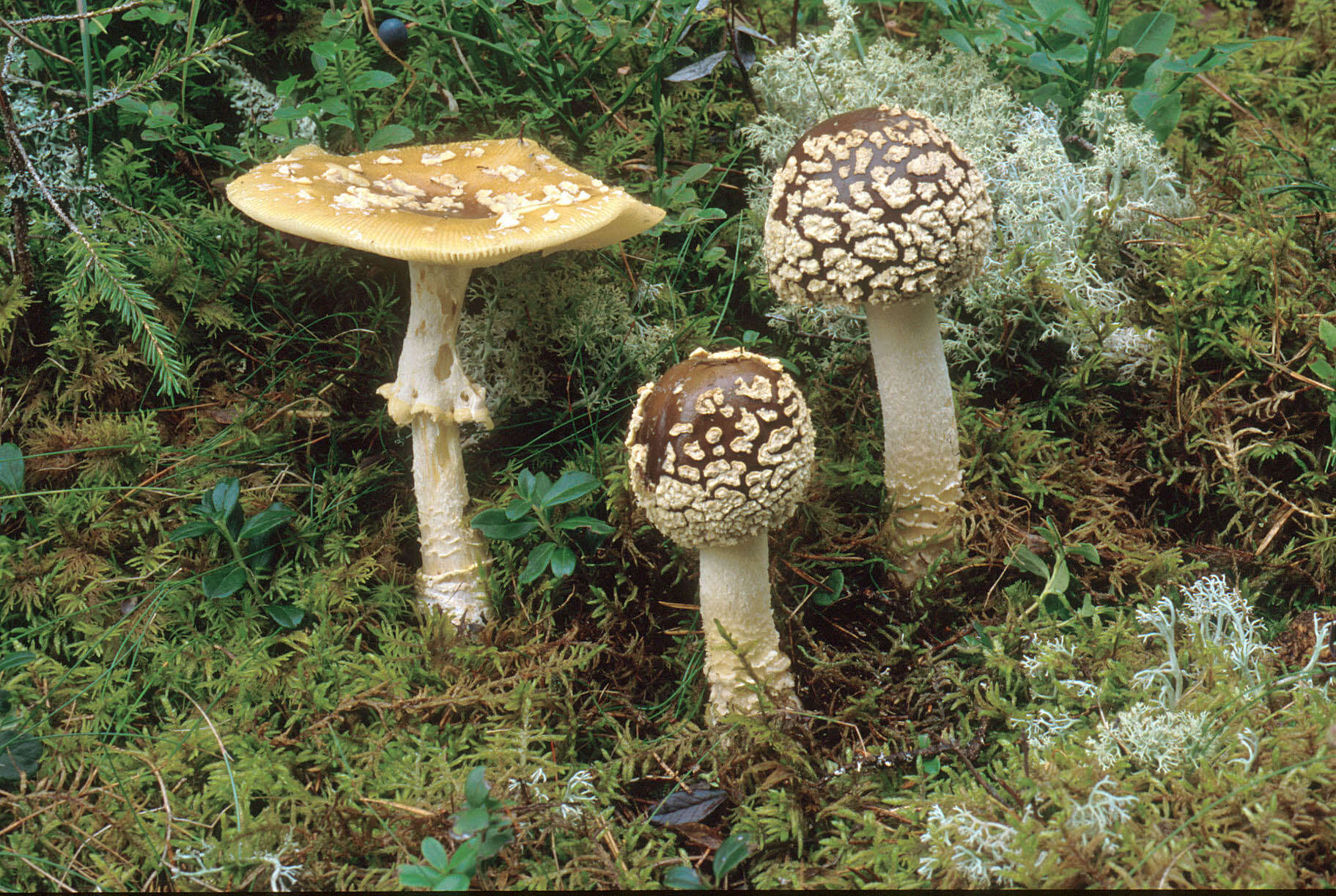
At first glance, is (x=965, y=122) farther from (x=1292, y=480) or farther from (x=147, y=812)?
(x=147, y=812)

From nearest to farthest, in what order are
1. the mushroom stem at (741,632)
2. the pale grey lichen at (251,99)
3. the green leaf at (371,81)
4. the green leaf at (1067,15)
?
the mushroom stem at (741,632)
the green leaf at (371,81)
the pale grey lichen at (251,99)
the green leaf at (1067,15)

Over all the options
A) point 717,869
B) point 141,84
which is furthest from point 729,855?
point 141,84

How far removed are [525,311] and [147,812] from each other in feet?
6.82

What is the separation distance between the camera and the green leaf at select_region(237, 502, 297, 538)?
2.88 metres

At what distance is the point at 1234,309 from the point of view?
3217 mm

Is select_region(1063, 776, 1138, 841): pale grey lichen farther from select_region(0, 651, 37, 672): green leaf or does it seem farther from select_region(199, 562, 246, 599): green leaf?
select_region(0, 651, 37, 672): green leaf

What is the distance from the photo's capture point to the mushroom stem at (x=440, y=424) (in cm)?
301

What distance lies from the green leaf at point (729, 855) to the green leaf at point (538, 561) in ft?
3.35

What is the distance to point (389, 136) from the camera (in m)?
3.24

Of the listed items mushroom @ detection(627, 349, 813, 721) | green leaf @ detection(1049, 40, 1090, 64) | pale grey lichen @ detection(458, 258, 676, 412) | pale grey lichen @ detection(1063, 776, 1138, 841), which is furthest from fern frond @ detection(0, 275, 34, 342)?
green leaf @ detection(1049, 40, 1090, 64)

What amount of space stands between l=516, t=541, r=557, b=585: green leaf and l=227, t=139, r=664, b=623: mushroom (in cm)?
33

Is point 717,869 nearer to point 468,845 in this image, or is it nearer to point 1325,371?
point 468,845

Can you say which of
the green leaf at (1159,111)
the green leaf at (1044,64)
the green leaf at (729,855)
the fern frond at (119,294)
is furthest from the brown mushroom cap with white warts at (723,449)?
the green leaf at (1159,111)

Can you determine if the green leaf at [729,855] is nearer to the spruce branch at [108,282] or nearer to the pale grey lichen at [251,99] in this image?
the spruce branch at [108,282]
